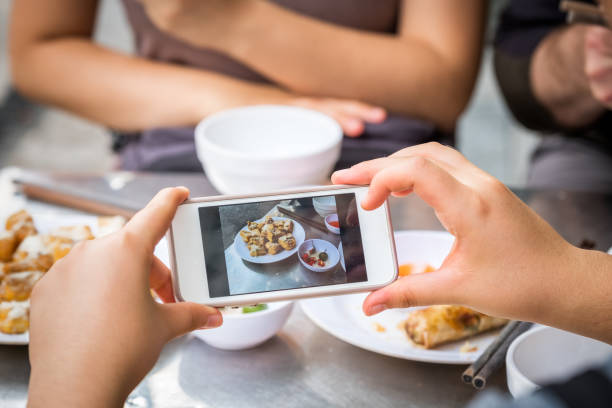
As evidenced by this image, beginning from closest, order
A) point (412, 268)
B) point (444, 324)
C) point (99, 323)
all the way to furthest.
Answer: point (99, 323)
point (444, 324)
point (412, 268)

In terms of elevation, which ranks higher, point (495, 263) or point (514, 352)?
point (495, 263)

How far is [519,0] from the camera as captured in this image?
1438 mm

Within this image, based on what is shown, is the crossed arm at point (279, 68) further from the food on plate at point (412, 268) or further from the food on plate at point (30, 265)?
the food on plate at point (30, 265)

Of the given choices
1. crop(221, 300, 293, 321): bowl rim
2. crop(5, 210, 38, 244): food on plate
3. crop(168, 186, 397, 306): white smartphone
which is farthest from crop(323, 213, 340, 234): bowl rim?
crop(5, 210, 38, 244): food on plate

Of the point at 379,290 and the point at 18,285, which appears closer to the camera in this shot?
the point at 379,290

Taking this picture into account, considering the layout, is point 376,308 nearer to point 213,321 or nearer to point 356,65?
point 213,321

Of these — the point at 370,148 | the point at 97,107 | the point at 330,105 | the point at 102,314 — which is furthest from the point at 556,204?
the point at 97,107

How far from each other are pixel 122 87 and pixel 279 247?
83cm

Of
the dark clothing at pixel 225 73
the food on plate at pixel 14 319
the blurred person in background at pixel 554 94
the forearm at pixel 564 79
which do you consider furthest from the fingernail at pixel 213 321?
the forearm at pixel 564 79

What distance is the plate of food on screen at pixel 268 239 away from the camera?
0.63 metres

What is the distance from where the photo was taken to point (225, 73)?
1351 millimetres

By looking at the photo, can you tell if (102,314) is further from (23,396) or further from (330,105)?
(330,105)

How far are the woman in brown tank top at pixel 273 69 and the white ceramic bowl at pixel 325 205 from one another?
0.50 metres

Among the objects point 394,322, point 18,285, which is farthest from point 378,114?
point 18,285
